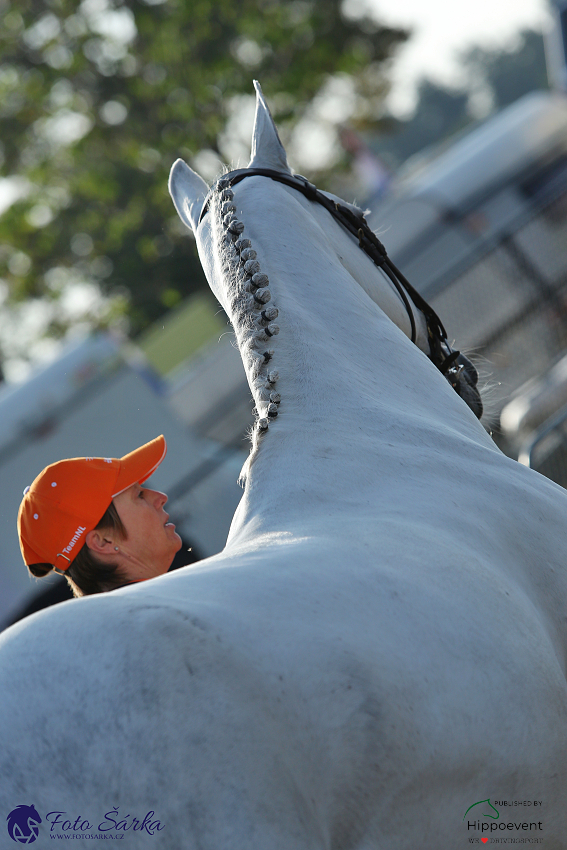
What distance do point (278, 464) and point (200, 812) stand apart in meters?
0.78

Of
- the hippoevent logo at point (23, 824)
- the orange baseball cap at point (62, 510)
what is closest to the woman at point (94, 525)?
the orange baseball cap at point (62, 510)

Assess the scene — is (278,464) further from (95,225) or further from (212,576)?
(95,225)

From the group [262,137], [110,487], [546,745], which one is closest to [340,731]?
[546,745]

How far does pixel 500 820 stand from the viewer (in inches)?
47.8

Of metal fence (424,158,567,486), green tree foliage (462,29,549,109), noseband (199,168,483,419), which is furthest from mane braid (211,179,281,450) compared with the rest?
green tree foliage (462,29,549,109)

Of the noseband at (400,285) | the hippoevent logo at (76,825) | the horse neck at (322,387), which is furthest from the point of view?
the noseband at (400,285)

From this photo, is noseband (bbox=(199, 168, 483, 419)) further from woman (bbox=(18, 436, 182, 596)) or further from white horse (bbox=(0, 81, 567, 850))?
woman (bbox=(18, 436, 182, 596))

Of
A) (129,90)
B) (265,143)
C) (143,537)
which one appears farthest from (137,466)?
(129,90)

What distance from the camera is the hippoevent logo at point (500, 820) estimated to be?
3.90ft

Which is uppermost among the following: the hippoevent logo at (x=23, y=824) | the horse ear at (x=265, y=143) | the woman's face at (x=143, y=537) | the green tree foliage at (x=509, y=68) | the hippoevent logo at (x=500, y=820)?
the horse ear at (x=265, y=143)

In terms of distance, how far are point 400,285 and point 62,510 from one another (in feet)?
4.02

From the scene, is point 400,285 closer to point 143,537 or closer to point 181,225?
point 143,537

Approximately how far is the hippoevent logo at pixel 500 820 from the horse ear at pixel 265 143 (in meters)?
1.78

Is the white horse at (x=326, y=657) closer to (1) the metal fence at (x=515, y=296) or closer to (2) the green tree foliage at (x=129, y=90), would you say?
(1) the metal fence at (x=515, y=296)
